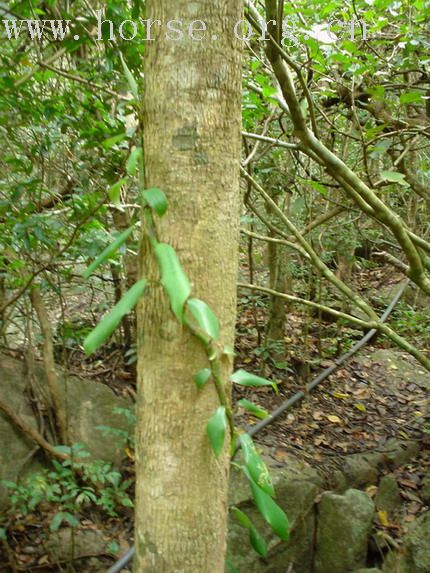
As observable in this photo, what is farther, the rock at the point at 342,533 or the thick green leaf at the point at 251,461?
the rock at the point at 342,533

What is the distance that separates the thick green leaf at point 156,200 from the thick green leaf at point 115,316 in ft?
0.38

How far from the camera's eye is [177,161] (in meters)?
0.74

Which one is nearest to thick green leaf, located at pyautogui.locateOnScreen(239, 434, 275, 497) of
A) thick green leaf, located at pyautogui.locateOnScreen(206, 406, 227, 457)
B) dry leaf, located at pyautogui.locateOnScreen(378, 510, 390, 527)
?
Result: thick green leaf, located at pyautogui.locateOnScreen(206, 406, 227, 457)

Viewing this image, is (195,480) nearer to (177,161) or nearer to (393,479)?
(177,161)

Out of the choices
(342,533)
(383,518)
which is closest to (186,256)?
(342,533)

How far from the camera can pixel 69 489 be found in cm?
257

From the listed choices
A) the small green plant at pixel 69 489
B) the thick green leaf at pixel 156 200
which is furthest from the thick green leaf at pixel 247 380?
the small green plant at pixel 69 489

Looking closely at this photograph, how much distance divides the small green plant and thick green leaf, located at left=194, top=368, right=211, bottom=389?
180 cm

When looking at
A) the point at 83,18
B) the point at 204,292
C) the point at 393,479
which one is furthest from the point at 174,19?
the point at 393,479

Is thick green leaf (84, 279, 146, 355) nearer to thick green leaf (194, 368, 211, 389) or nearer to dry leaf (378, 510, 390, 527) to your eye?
thick green leaf (194, 368, 211, 389)

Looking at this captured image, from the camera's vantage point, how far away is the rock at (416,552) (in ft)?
8.51

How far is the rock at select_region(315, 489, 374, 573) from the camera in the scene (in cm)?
295

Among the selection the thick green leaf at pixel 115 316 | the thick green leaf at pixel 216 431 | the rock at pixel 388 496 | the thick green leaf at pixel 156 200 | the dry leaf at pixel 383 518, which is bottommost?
the dry leaf at pixel 383 518

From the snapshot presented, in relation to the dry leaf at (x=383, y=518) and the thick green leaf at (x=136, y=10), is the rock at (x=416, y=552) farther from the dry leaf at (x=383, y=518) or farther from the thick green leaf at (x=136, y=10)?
the thick green leaf at (x=136, y=10)
